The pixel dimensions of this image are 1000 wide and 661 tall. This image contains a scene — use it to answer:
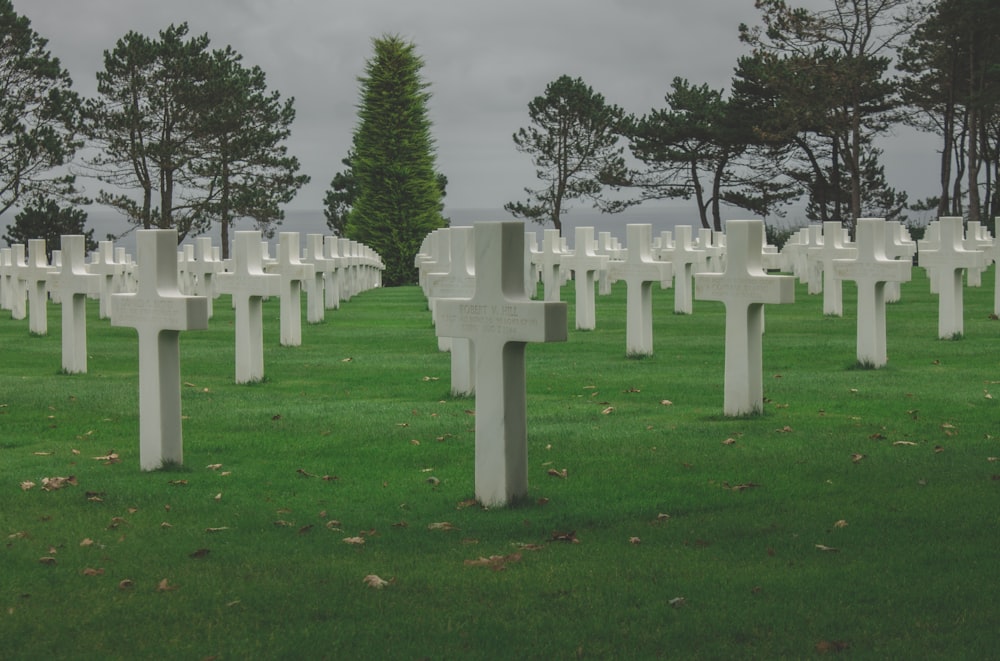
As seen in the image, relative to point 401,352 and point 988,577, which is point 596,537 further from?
point 401,352

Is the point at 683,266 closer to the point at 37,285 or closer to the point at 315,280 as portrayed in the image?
the point at 315,280

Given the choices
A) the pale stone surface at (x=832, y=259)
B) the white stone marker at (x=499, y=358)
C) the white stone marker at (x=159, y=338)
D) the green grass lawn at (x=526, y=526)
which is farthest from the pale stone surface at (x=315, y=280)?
the white stone marker at (x=499, y=358)

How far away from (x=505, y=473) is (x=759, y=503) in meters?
1.41

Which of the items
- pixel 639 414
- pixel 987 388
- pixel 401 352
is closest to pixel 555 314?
pixel 639 414

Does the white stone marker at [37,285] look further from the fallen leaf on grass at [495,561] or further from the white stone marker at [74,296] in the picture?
the fallen leaf on grass at [495,561]

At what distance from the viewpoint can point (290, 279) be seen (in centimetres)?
1794

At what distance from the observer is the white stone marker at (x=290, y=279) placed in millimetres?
17859

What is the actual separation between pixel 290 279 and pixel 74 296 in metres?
3.91

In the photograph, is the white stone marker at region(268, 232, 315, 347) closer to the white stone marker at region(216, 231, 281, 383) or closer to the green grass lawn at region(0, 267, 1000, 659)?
the white stone marker at region(216, 231, 281, 383)

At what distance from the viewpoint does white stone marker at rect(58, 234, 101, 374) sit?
14145 millimetres

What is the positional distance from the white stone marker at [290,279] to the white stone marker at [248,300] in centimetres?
364

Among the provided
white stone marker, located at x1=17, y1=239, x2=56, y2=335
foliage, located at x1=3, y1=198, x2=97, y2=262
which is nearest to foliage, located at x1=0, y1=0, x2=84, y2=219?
foliage, located at x1=3, y1=198, x2=97, y2=262

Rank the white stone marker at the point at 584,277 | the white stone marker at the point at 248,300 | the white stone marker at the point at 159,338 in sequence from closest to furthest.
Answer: the white stone marker at the point at 159,338 < the white stone marker at the point at 248,300 < the white stone marker at the point at 584,277

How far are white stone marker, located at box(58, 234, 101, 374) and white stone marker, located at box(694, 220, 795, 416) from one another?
268 inches
